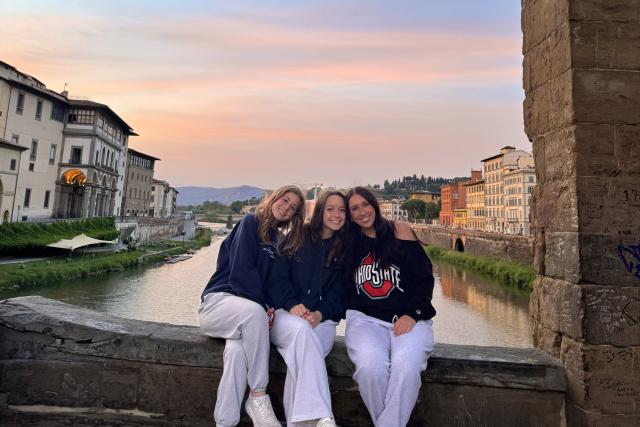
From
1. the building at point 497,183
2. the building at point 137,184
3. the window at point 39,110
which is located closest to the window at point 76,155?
the window at point 39,110

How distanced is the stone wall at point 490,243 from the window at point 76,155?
1159 inches

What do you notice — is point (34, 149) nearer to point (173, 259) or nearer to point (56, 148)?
point (56, 148)

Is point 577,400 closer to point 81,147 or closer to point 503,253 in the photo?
point 503,253

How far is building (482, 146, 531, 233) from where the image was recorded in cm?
4656

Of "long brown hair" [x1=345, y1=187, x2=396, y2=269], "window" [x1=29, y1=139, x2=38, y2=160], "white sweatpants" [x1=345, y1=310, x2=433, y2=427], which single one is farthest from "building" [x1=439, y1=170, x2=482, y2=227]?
"white sweatpants" [x1=345, y1=310, x2=433, y2=427]

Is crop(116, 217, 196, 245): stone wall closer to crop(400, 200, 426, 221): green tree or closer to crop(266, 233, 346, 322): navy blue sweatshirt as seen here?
crop(266, 233, 346, 322): navy blue sweatshirt

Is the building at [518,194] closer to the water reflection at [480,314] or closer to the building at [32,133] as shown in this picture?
the water reflection at [480,314]

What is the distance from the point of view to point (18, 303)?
8.35ft

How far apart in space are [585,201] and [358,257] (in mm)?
1323

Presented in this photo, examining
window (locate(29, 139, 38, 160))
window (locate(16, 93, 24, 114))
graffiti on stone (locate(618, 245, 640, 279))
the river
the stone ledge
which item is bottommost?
the river

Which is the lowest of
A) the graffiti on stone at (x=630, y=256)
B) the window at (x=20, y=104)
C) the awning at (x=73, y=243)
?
the awning at (x=73, y=243)

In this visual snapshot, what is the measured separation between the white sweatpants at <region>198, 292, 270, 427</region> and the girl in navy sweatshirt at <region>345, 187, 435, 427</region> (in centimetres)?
50

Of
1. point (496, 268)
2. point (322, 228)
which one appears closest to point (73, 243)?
point (322, 228)

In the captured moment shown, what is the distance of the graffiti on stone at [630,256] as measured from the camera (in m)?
2.11
